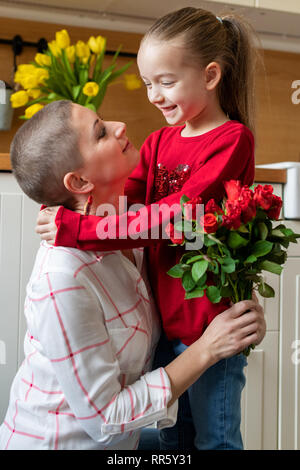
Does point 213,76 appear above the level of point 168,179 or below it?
above

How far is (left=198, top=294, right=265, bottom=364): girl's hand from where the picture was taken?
942 mm

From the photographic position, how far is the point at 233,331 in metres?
0.95

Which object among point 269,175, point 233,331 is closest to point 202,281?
point 233,331

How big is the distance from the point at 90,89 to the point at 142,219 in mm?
946

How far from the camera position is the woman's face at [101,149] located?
37.6 inches

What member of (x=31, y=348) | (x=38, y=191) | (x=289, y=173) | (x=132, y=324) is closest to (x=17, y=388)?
(x=31, y=348)

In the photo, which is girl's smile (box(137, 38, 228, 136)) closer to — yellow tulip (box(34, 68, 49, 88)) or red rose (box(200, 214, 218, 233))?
red rose (box(200, 214, 218, 233))

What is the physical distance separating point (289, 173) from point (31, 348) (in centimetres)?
106

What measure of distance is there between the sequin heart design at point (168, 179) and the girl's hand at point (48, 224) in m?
Answer: 0.25

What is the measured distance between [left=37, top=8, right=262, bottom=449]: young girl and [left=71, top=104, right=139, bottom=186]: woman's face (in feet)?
0.27

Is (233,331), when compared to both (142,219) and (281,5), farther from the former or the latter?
(281,5)

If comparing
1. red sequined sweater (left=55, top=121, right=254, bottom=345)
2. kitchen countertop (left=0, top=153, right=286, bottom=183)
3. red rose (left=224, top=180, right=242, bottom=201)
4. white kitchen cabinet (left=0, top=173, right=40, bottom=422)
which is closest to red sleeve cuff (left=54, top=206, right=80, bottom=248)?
red sequined sweater (left=55, top=121, right=254, bottom=345)
